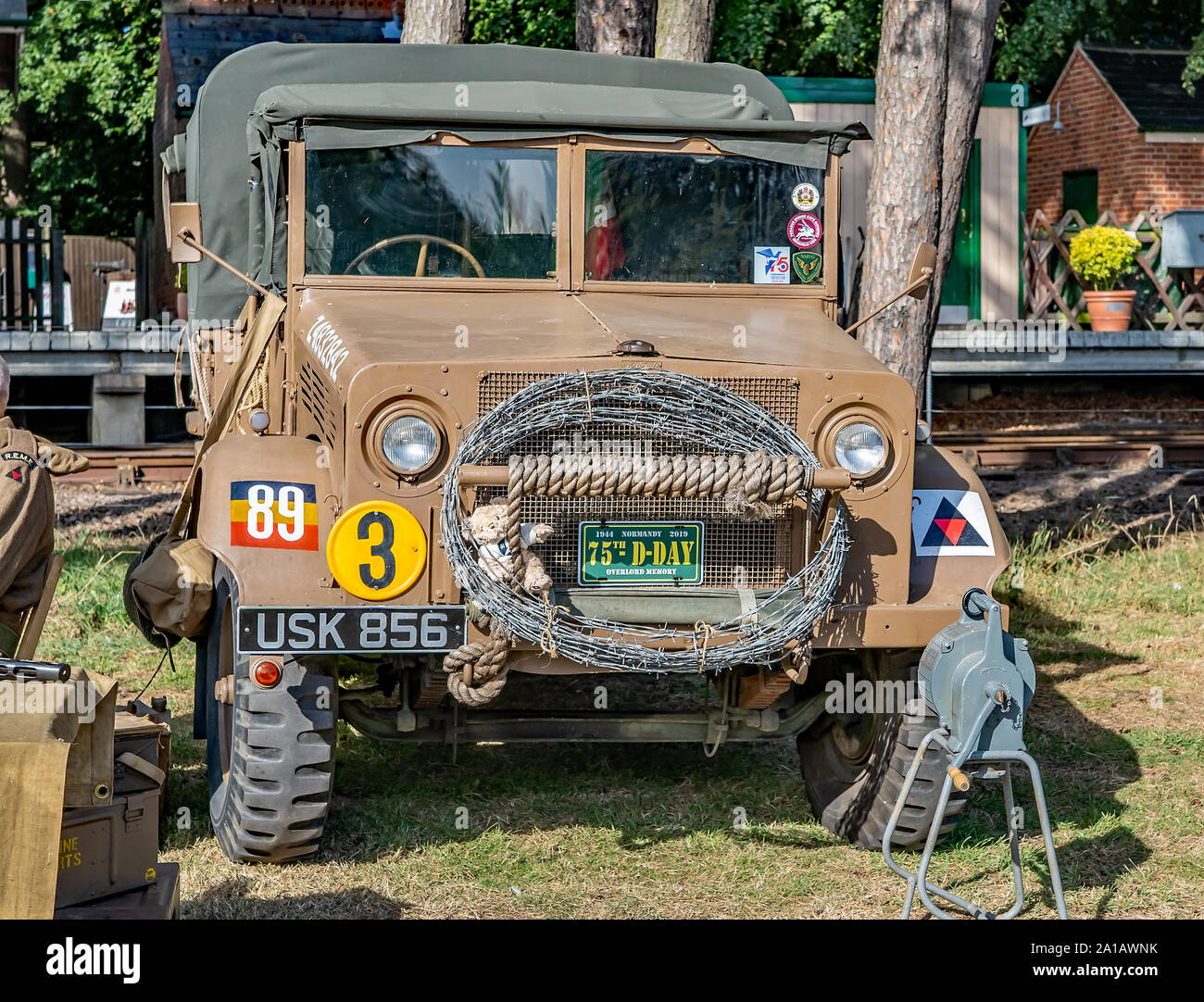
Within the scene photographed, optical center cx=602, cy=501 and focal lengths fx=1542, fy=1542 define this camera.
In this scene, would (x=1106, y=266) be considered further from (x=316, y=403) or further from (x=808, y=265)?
(x=316, y=403)

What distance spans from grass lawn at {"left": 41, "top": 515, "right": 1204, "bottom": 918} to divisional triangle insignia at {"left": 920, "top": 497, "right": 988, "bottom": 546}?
1.18m

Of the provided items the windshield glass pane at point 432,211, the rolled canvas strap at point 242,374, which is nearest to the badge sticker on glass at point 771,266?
the windshield glass pane at point 432,211

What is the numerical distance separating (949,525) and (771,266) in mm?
1404

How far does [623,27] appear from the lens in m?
10.7

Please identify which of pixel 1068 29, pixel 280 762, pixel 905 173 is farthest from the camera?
pixel 1068 29

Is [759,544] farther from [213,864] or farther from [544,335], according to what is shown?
[213,864]

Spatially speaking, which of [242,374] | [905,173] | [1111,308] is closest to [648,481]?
[242,374]

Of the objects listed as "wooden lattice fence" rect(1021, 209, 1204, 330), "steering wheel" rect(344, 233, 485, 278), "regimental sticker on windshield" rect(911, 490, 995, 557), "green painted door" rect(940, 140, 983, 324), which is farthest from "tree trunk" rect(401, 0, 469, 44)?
"wooden lattice fence" rect(1021, 209, 1204, 330)

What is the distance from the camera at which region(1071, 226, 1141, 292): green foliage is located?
20.3 meters

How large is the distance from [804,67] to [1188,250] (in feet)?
21.2

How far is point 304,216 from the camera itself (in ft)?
19.6

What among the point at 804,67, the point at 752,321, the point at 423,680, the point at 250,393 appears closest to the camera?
the point at 423,680

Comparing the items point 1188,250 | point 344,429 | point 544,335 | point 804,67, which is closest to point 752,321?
point 544,335

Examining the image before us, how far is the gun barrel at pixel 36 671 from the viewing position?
3750 mm
